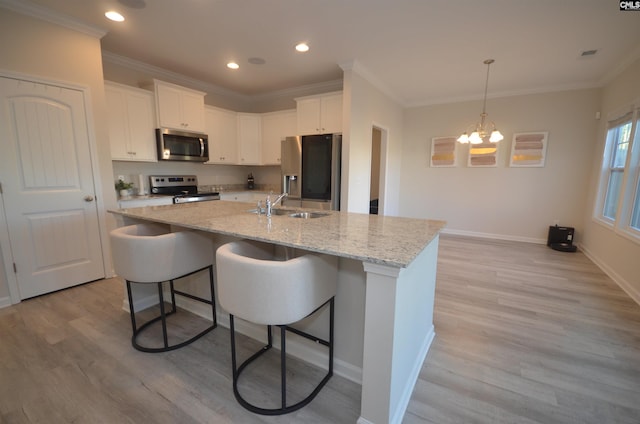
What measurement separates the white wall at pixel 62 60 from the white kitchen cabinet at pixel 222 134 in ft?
5.45

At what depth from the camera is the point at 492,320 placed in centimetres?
233

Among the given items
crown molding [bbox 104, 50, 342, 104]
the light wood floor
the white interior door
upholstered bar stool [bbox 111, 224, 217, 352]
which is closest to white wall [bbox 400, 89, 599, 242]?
crown molding [bbox 104, 50, 342, 104]

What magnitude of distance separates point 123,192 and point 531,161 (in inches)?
252

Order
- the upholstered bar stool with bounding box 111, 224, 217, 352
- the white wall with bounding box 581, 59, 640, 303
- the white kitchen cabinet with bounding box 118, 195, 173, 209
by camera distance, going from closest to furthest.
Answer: the upholstered bar stool with bounding box 111, 224, 217, 352
the white wall with bounding box 581, 59, 640, 303
the white kitchen cabinet with bounding box 118, 195, 173, 209

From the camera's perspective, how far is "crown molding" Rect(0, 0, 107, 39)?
7.59 ft

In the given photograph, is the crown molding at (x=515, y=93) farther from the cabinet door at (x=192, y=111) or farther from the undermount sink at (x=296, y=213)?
the undermount sink at (x=296, y=213)

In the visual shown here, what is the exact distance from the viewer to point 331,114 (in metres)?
3.98

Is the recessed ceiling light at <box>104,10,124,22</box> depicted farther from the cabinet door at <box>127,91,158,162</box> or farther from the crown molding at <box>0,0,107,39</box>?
the cabinet door at <box>127,91,158,162</box>

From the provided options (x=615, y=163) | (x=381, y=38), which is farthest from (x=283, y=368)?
(x=615, y=163)

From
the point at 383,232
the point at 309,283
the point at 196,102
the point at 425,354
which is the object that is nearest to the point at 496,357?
the point at 425,354

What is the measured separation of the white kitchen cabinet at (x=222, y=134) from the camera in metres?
4.52

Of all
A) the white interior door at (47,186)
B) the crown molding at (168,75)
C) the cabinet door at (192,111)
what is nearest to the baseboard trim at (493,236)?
the cabinet door at (192,111)

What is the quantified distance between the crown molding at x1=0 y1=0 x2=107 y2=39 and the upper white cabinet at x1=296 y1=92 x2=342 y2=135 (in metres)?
2.48

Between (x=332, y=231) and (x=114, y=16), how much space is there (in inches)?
119
